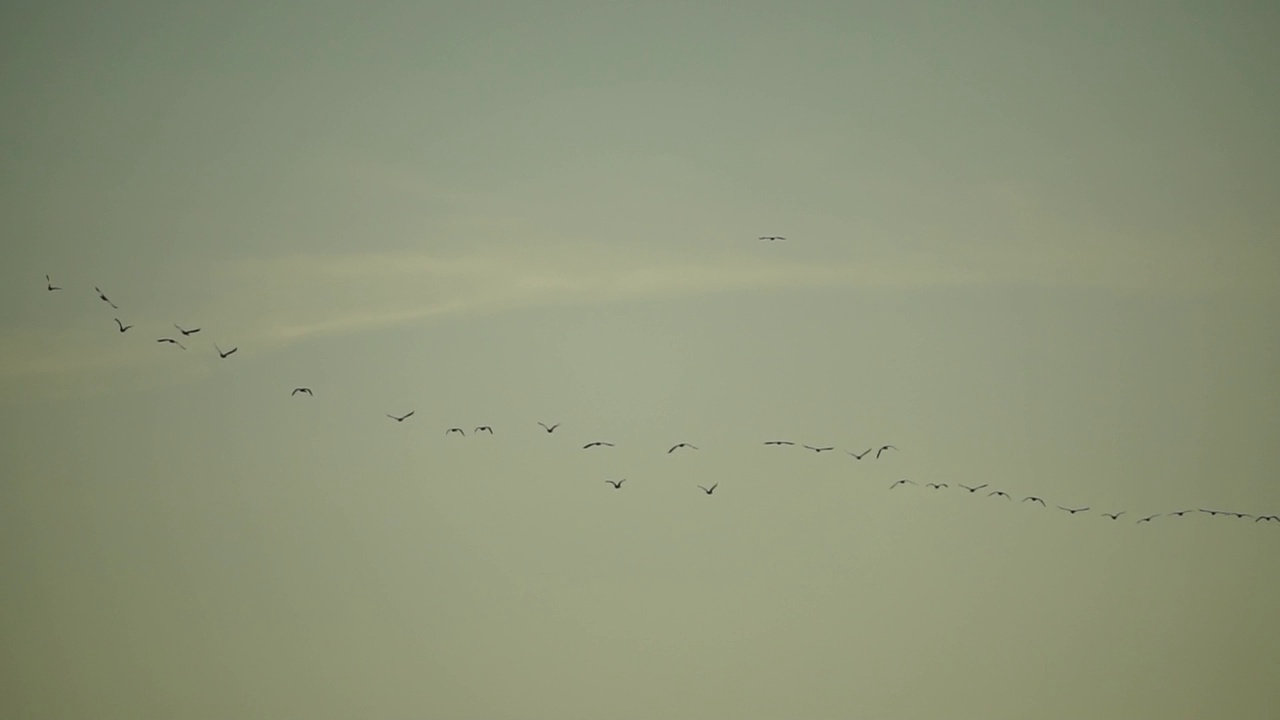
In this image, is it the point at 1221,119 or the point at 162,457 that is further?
the point at 1221,119

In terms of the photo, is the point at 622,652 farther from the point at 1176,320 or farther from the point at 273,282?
the point at 1176,320

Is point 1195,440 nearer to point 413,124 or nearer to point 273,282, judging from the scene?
point 413,124

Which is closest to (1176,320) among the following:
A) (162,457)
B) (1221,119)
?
(1221,119)

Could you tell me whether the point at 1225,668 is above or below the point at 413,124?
below

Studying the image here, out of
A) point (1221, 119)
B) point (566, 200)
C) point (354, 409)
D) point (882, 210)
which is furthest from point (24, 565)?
point (1221, 119)

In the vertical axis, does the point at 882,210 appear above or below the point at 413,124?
below

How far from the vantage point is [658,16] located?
4.91 feet

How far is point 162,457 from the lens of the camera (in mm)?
1416

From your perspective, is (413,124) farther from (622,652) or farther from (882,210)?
(622,652)

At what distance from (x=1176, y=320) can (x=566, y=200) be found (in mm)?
1112

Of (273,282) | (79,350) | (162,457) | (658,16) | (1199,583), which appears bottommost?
(1199,583)

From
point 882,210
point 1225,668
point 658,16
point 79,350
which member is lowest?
point 1225,668

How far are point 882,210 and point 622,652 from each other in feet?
2.94

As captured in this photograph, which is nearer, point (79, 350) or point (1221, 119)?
point (79, 350)
